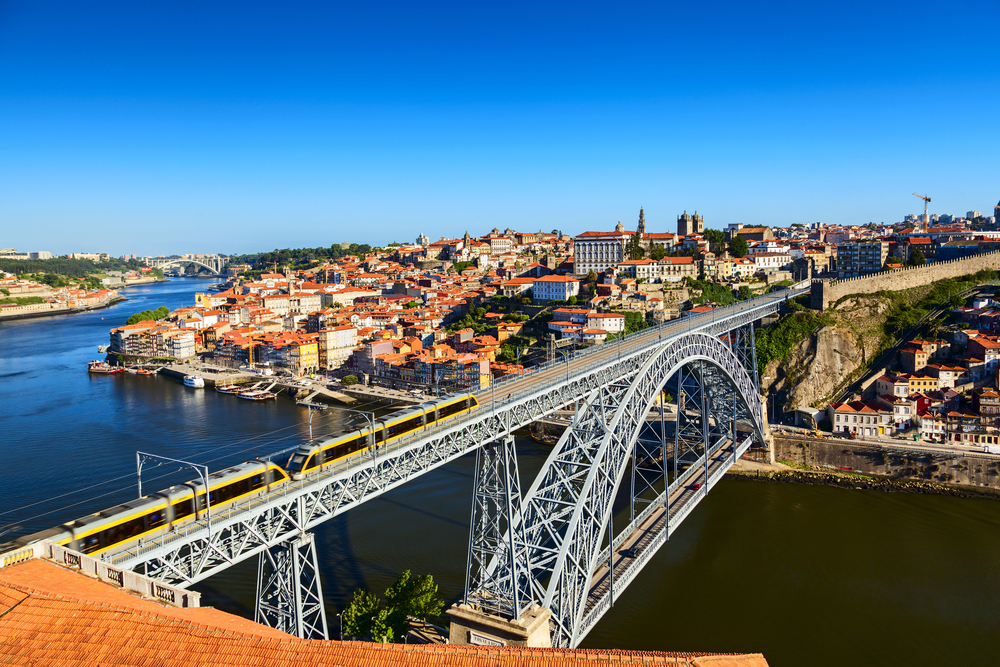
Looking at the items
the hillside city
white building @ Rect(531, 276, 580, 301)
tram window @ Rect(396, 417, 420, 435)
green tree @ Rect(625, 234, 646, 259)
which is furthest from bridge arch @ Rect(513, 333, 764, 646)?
green tree @ Rect(625, 234, 646, 259)

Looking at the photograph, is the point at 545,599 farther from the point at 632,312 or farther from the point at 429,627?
the point at 632,312

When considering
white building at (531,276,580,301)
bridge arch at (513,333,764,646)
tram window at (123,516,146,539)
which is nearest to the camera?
tram window at (123,516,146,539)

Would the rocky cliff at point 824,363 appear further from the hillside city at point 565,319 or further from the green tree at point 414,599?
the green tree at point 414,599

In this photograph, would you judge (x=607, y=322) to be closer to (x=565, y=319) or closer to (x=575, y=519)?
(x=565, y=319)

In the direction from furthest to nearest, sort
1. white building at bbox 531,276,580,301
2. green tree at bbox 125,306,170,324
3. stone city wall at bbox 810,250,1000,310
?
green tree at bbox 125,306,170,324
white building at bbox 531,276,580,301
stone city wall at bbox 810,250,1000,310

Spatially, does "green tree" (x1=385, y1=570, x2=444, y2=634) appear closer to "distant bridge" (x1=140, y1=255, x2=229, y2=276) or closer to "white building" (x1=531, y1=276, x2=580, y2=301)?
"white building" (x1=531, y1=276, x2=580, y2=301)

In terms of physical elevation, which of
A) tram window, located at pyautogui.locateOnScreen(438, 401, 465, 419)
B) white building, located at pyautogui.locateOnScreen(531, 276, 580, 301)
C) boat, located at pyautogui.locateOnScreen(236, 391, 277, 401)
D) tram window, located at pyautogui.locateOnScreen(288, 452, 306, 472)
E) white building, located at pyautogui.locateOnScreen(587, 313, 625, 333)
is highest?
white building, located at pyautogui.locateOnScreen(531, 276, 580, 301)

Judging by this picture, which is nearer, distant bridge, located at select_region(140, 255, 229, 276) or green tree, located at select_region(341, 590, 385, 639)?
green tree, located at select_region(341, 590, 385, 639)

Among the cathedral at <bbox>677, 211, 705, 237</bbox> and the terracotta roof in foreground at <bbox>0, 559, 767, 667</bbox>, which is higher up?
the cathedral at <bbox>677, 211, 705, 237</bbox>
